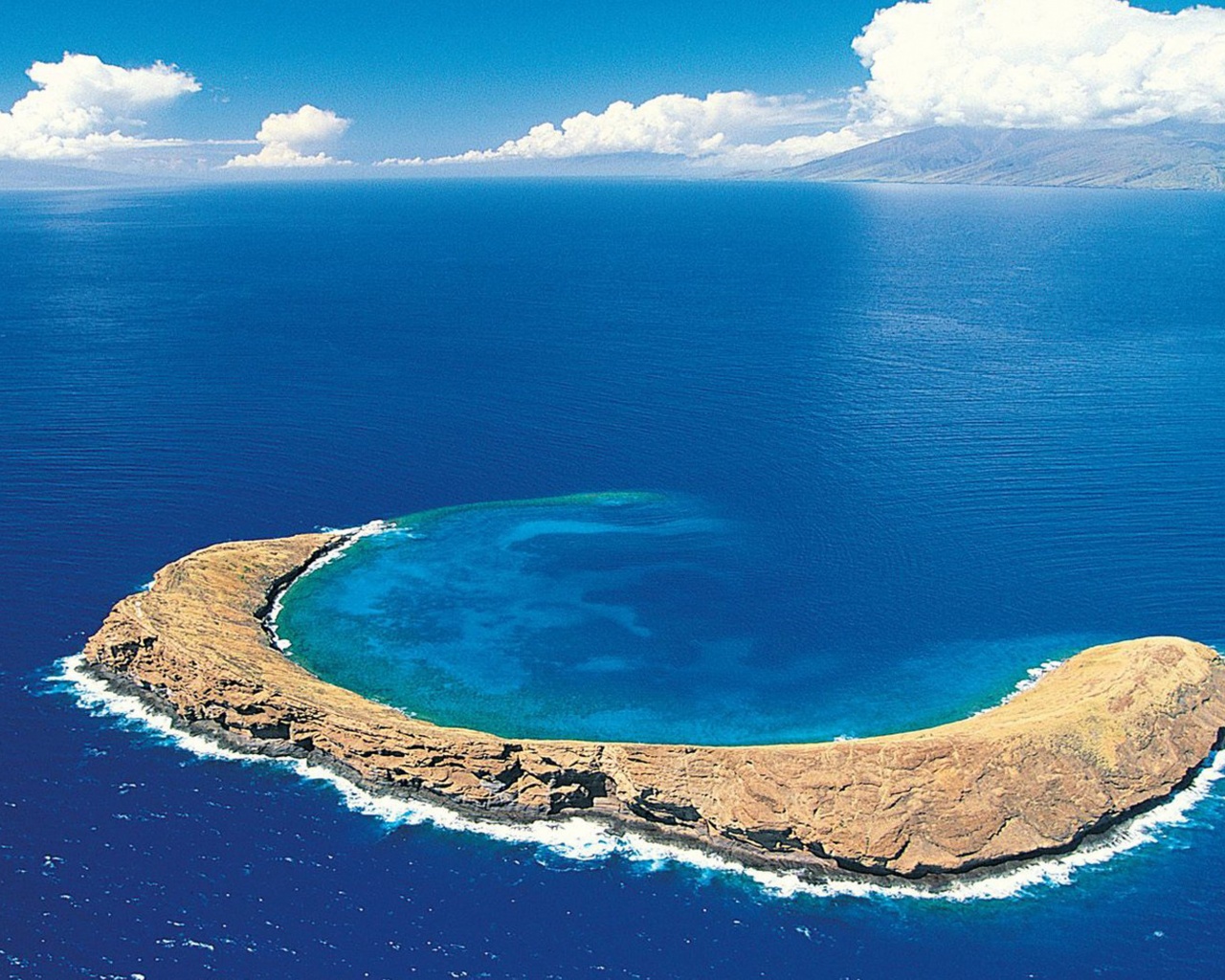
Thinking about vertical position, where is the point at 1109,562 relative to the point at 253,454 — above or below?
below

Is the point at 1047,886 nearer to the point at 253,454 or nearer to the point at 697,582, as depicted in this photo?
the point at 697,582

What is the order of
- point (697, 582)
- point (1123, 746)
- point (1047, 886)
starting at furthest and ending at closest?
point (697, 582), point (1123, 746), point (1047, 886)

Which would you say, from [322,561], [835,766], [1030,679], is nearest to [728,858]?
[835,766]

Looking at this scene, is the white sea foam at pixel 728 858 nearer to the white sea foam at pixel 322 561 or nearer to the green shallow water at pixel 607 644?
the green shallow water at pixel 607 644

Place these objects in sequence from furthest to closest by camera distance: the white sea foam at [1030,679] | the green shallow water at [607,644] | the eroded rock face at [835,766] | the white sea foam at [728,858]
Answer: the white sea foam at [1030,679] → the green shallow water at [607,644] → the eroded rock face at [835,766] → the white sea foam at [728,858]

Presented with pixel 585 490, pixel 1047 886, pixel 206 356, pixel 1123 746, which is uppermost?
pixel 206 356

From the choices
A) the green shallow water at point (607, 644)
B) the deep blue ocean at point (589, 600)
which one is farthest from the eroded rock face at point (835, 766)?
the green shallow water at point (607, 644)

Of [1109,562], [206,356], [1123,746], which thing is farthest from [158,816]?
[206,356]
